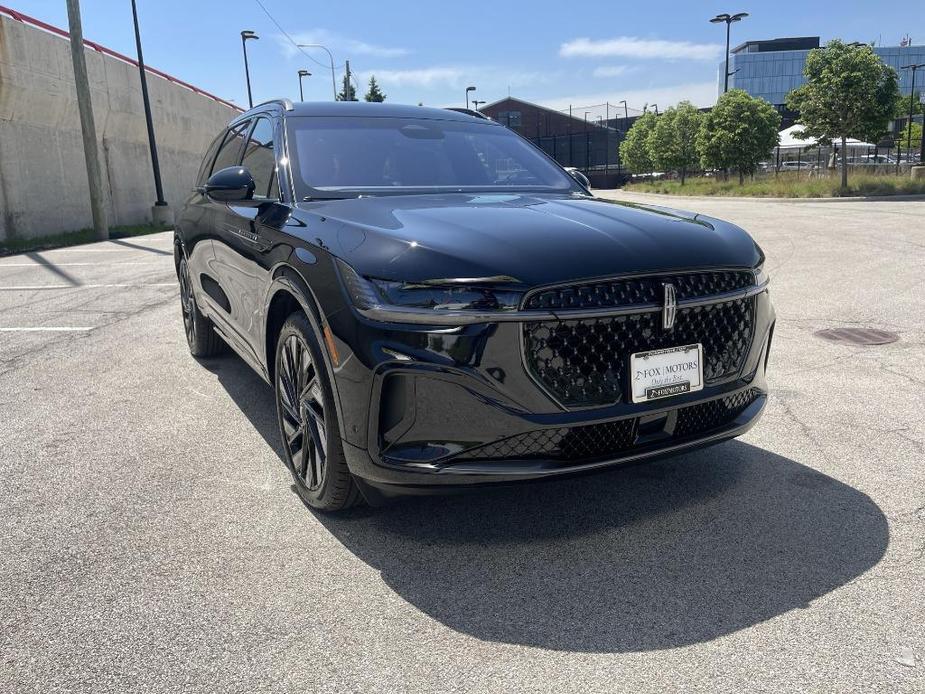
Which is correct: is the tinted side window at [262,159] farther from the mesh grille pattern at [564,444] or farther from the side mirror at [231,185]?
the mesh grille pattern at [564,444]

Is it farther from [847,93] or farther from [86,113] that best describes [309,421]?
[847,93]

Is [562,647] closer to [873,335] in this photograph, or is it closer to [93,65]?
[873,335]

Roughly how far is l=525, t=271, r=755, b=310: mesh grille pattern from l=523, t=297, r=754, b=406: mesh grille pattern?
0.05 meters

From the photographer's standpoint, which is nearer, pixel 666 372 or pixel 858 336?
pixel 666 372

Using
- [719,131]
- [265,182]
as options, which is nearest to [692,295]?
[265,182]

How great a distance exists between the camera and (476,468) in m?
2.62

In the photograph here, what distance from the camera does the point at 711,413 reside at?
3025mm

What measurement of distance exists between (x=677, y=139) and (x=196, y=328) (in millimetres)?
50058

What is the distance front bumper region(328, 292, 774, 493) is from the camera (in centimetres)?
254

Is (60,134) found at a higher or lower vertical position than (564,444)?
higher

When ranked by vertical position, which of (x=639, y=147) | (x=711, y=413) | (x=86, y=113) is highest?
(x=86, y=113)

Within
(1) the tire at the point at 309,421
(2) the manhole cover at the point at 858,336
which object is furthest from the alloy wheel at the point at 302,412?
(2) the manhole cover at the point at 858,336

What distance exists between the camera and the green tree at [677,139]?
51031 millimetres

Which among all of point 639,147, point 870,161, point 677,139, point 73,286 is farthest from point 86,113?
point 639,147
